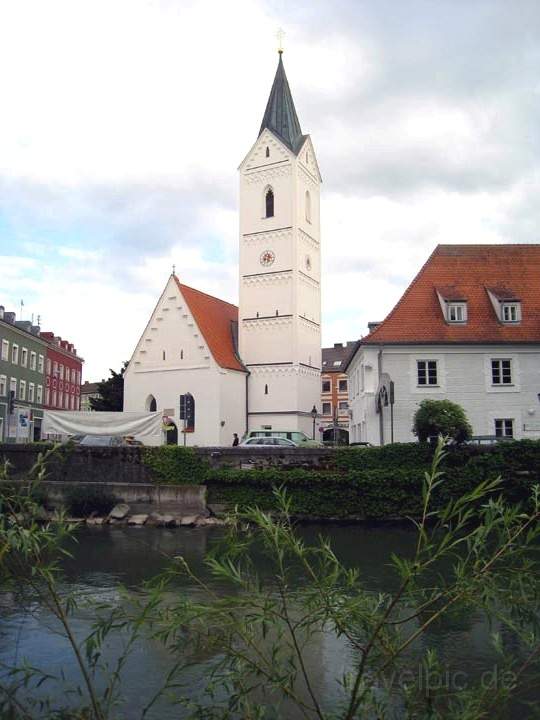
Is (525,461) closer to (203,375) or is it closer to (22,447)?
(22,447)

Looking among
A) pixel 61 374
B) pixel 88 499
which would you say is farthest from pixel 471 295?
pixel 61 374

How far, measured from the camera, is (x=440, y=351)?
31906 mm

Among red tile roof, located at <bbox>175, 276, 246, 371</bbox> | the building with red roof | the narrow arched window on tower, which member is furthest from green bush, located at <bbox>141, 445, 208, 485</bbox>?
the narrow arched window on tower

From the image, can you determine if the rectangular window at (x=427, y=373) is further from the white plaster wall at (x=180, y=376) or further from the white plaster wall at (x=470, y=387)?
the white plaster wall at (x=180, y=376)

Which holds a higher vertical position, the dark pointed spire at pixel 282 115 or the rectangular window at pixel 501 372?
the dark pointed spire at pixel 282 115

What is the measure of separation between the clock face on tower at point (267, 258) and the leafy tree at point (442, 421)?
83.7 feet

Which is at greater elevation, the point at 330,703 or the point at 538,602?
the point at 538,602

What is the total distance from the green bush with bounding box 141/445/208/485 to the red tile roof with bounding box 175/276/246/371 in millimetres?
17762

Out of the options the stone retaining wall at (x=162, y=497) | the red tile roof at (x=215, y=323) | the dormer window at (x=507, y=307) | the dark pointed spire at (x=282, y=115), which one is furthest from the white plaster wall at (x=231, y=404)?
the dormer window at (x=507, y=307)

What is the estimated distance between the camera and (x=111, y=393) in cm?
5550

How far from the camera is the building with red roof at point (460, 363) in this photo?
104ft

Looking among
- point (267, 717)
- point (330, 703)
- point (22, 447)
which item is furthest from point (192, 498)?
point (267, 717)

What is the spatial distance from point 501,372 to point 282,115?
2904 cm

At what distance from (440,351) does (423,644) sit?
2285 cm
